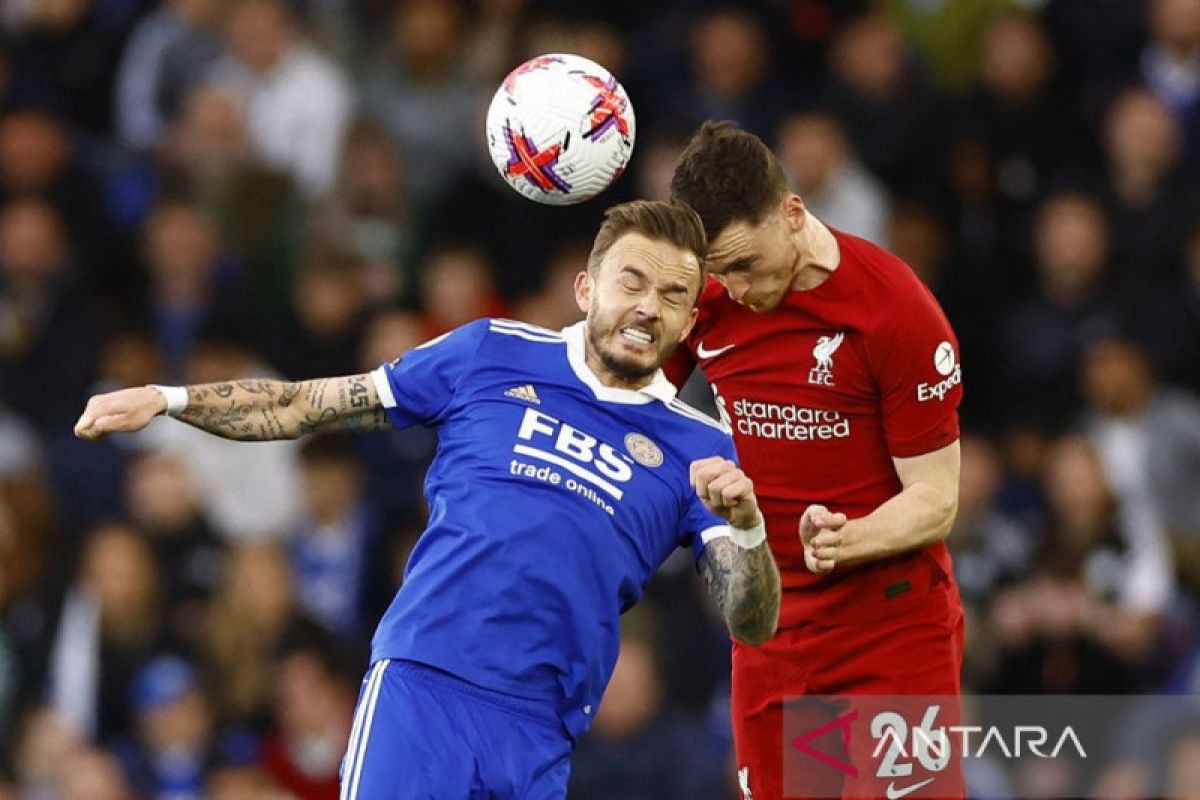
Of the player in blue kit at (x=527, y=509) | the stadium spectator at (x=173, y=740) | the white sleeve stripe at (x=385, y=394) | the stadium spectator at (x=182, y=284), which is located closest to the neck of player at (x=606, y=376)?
the player in blue kit at (x=527, y=509)

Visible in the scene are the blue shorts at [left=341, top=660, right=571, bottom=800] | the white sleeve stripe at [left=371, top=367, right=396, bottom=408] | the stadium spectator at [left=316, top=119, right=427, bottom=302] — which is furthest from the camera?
the stadium spectator at [left=316, top=119, right=427, bottom=302]

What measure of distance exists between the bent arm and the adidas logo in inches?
40.4

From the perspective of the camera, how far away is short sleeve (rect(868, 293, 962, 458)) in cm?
710

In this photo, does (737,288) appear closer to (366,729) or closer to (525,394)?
(525,394)

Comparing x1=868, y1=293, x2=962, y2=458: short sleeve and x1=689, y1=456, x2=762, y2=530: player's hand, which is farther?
x1=868, y1=293, x2=962, y2=458: short sleeve

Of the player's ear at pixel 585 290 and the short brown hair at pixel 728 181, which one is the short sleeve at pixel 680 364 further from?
the player's ear at pixel 585 290

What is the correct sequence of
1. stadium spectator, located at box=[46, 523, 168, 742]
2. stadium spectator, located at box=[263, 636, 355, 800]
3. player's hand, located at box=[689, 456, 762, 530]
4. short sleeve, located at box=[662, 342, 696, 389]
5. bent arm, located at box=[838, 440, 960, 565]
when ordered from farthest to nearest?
stadium spectator, located at box=[46, 523, 168, 742] → stadium spectator, located at box=[263, 636, 355, 800] → short sleeve, located at box=[662, 342, 696, 389] → bent arm, located at box=[838, 440, 960, 565] → player's hand, located at box=[689, 456, 762, 530]

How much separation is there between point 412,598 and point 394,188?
6477 mm

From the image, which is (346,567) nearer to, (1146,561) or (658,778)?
(658,778)

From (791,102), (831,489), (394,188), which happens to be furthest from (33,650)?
(831,489)

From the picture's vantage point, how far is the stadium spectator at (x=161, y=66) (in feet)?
42.7

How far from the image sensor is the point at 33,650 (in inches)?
454

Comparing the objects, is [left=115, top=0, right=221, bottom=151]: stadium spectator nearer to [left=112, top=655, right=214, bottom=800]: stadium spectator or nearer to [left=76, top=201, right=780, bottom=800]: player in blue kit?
[left=112, top=655, right=214, bottom=800]: stadium spectator

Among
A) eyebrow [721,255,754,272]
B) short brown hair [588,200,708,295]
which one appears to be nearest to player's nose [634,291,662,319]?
short brown hair [588,200,708,295]
